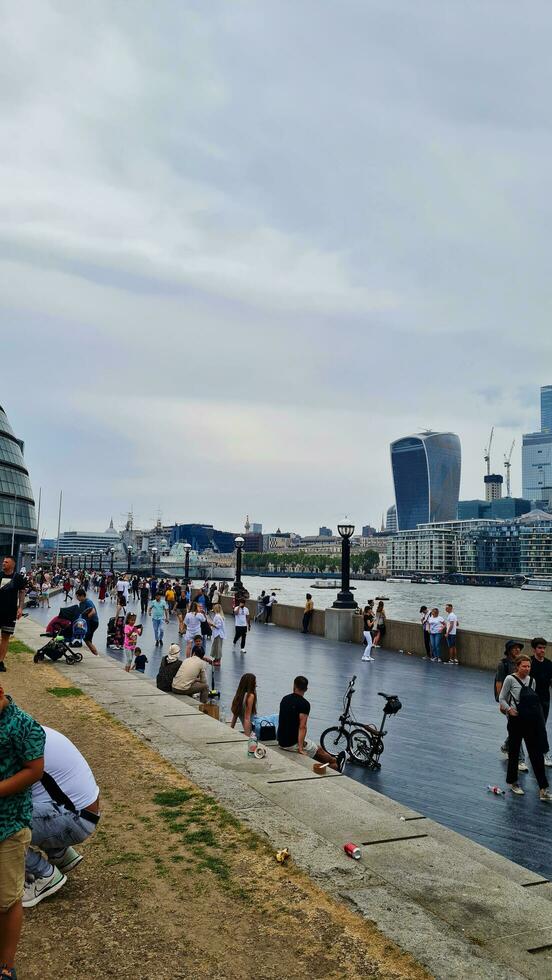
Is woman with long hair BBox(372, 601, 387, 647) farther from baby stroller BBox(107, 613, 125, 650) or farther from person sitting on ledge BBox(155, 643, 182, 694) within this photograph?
person sitting on ledge BBox(155, 643, 182, 694)

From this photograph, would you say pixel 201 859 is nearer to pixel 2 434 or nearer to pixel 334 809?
pixel 334 809

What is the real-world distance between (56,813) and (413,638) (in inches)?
836

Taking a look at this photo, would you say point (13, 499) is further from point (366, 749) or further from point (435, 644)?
point (366, 749)

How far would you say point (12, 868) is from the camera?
399 cm

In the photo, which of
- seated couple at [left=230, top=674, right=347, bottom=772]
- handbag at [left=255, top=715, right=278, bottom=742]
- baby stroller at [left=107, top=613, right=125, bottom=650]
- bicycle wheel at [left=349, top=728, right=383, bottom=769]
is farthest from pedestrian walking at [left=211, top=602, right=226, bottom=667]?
seated couple at [left=230, top=674, right=347, bottom=772]

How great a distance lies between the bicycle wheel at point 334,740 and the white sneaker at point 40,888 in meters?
5.98

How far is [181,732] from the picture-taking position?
9844mm

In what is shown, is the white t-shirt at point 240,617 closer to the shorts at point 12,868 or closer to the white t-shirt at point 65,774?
the white t-shirt at point 65,774

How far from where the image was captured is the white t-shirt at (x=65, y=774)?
499 cm

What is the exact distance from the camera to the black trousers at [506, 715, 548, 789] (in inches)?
364

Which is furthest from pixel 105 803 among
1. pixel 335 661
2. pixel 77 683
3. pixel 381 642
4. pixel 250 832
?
pixel 381 642

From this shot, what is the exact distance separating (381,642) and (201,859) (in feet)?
69.7

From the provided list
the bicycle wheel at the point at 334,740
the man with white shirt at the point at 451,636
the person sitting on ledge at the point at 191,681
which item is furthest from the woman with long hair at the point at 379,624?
the bicycle wheel at the point at 334,740

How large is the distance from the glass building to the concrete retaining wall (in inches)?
2739
